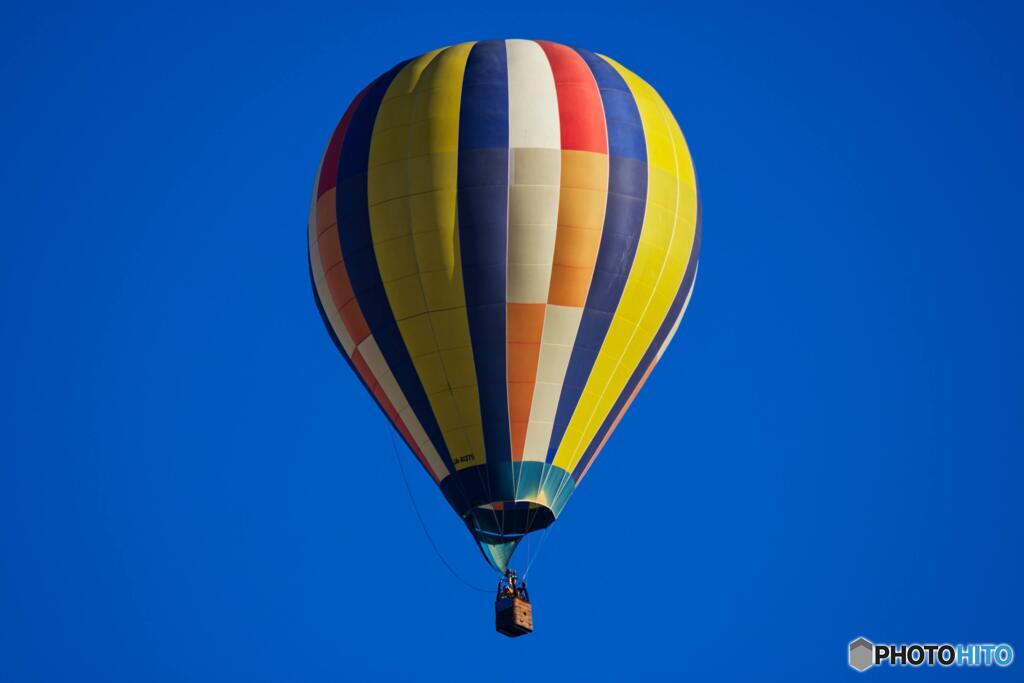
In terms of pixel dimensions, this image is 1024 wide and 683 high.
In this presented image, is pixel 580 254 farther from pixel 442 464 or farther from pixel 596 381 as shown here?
pixel 442 464

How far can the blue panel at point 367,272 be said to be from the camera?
29.1 metres

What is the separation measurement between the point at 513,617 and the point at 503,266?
16.6ft

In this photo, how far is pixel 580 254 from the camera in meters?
28.8

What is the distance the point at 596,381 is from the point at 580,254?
1.94 m

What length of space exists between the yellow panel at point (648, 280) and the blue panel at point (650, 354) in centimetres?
15

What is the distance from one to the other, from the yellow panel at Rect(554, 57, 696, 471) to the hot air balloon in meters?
0.03

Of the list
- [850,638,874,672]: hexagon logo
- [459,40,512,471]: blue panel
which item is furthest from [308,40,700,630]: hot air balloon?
[850,638,874,672]: hexagon logo

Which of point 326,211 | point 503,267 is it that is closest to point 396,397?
point 503,267

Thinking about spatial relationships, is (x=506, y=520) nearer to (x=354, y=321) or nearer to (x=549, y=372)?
(x=549, y=372)

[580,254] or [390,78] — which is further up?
[390,78]

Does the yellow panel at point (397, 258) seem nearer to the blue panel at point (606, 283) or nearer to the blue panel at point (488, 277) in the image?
the blue panel at point (488, 277)

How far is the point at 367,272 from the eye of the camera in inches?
1153

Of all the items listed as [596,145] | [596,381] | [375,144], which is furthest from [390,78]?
[596,381]

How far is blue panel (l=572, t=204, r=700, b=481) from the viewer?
29734mm
